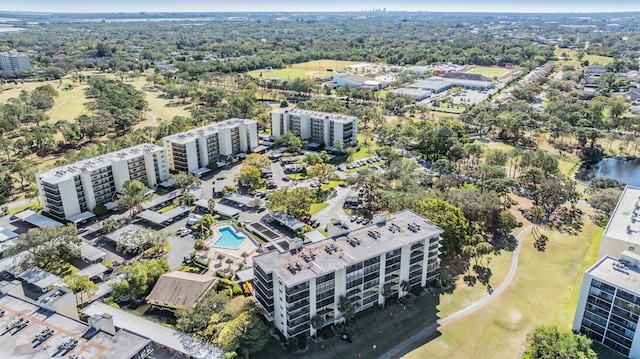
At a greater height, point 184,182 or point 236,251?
point 184,182

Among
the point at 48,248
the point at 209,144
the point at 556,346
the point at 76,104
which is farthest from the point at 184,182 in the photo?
the point at 76,104

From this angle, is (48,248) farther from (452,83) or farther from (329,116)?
(452,83)

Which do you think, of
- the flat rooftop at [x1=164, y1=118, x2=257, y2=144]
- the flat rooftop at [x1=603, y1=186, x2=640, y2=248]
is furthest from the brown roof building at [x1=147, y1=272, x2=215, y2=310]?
the flat rooftop at [x1=603, y1=186, x2=640, y2=248]

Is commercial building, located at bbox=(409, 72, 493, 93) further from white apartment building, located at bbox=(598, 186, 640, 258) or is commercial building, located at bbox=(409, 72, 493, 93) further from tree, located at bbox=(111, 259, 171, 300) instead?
tree, located at bbox=(111, 259, 171, 300)

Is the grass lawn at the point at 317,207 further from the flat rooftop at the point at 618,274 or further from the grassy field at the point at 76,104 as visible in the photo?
the grassy field at the point at 76,104

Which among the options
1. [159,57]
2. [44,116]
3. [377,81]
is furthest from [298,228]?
[159,57]

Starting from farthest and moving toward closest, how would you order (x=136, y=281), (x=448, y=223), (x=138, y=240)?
(x=138, y=240) → (x=448, y=223) → (x=136, y=281)

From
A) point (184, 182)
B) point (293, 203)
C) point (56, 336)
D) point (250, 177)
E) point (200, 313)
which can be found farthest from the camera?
point (250, 177)
